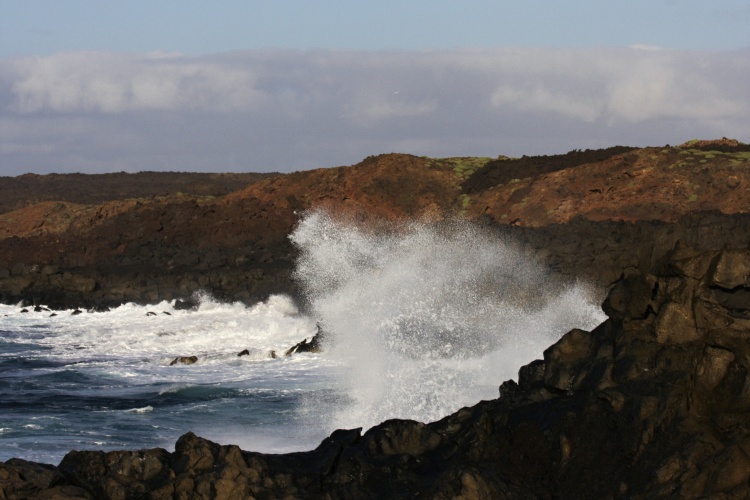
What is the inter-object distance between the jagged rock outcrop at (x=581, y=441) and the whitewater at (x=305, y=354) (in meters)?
5.42

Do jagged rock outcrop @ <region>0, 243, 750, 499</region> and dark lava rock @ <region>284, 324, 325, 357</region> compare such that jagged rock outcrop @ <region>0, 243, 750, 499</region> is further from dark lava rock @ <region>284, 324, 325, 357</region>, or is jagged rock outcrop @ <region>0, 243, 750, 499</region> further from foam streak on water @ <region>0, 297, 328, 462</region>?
dark lava rock @ <region>284, 324, 325, 357</region>

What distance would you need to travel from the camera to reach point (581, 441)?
975cm

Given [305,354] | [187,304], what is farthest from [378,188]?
[305,354]

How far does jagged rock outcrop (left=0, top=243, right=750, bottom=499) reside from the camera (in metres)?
9.13

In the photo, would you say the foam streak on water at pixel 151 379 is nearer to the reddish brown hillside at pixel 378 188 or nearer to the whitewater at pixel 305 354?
the whitewater at pixel 305 354

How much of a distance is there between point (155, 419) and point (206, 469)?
10987mm

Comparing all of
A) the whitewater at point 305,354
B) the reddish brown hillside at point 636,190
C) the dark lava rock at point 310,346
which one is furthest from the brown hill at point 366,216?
the dark lava rock at point 310,346

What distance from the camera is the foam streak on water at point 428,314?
1827cm

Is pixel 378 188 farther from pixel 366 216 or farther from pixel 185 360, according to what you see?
pixel 185 360

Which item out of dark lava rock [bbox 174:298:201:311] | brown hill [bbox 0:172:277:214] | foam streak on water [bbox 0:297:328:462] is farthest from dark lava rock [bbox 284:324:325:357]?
brown hill [bbox 0:172:277:214]

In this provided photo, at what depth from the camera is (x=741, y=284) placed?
10.7 meters

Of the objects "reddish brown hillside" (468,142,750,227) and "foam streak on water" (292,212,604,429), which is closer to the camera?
"foam streak on water" (292,212,604,429)

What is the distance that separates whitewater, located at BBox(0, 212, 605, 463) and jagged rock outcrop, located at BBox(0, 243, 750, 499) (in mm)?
5415

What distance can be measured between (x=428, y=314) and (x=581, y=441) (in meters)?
19.4
